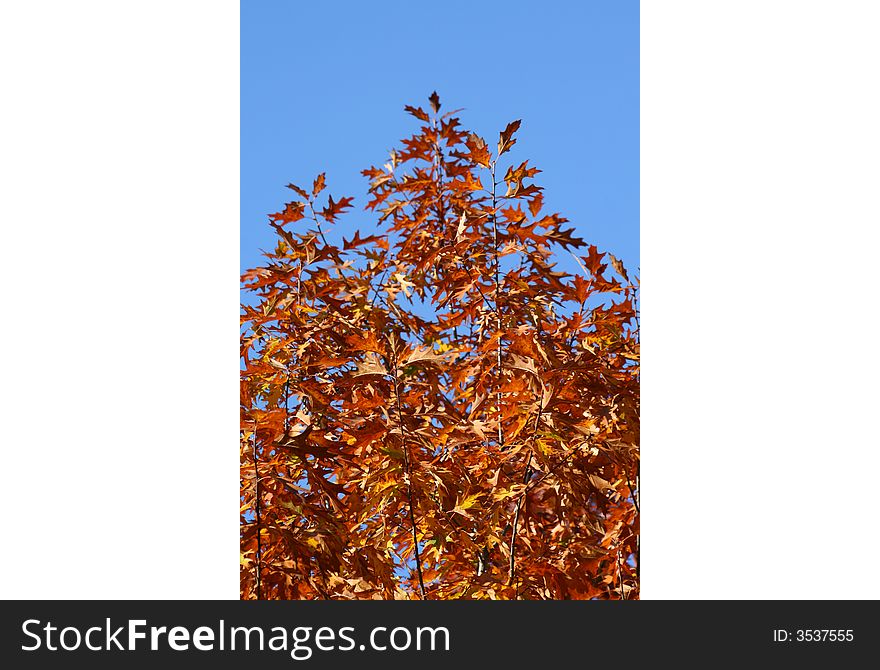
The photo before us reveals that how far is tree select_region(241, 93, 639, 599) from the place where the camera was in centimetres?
297

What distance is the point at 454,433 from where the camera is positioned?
10.7ft

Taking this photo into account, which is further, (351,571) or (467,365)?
(467,365)

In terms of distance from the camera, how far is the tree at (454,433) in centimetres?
297
